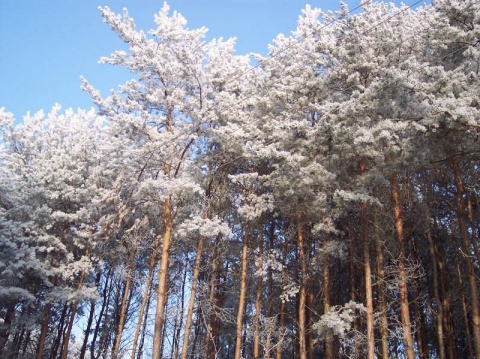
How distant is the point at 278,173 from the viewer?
11570mm

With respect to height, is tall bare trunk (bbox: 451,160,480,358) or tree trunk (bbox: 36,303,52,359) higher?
tall bare trunk (bbox: 451,160,480,358)

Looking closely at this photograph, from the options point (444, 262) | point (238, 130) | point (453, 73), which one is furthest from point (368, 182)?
point (444, 262)

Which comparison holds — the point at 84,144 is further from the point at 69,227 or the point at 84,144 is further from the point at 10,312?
the point at 10,312

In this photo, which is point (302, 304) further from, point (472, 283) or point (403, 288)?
point (472, 283)

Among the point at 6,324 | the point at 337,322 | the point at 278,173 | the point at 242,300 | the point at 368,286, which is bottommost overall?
the point at 6,324

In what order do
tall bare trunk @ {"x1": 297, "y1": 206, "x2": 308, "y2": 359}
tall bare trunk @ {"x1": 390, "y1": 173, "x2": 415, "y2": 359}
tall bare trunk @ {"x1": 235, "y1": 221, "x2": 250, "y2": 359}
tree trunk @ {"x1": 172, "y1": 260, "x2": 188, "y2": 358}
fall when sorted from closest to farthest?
tall bare trunk @ {"x1": 390, "y1": 173, "x2": 415, "y2": 359}
tall bare trunk @ {"x1": 297, "y1": 206, "x2": 308, "y2": 359}
tall bare trunk @ {"x1": 235, "y1": 221, "x2": 250, "y2": 359}
tree trunk @ {"x1": 172, "y1": 260, "x2": 188, "y2": 358}

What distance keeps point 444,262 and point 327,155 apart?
383 inches

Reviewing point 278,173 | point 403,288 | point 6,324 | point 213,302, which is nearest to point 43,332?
point 6,324

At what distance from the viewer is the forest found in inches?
382

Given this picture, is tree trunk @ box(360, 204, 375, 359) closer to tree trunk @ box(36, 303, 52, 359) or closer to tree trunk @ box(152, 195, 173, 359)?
tree trunk @ box(152, 195, 173, 359)

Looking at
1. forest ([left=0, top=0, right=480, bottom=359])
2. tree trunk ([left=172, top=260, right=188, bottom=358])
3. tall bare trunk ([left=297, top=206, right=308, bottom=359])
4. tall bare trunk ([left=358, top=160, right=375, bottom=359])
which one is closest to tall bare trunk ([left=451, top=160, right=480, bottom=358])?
forest ([left=0, top=0, right=480, bottom=359])

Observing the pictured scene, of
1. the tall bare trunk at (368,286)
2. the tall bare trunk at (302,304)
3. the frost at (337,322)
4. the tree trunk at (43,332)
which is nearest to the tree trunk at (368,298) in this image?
the tall bare trunk at (368,286)

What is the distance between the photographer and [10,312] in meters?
16.3

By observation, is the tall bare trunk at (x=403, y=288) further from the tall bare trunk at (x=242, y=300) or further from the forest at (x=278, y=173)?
the tall bare trunk at (x=242, y=300)
